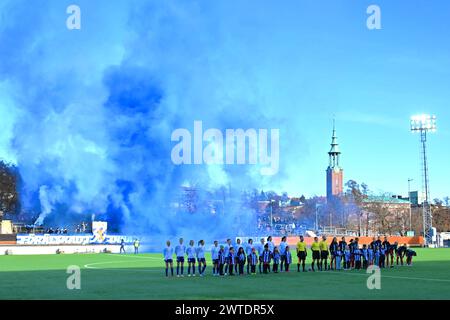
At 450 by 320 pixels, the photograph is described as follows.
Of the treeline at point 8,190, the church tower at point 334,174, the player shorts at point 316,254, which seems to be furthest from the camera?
the church tower at point 334,174

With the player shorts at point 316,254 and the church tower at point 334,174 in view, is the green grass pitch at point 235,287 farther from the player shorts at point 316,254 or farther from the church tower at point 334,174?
the church tower at point 334,174

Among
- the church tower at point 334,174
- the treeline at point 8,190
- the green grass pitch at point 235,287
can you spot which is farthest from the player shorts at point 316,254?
the church tower at point 334,174

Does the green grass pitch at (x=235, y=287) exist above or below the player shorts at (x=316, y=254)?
below

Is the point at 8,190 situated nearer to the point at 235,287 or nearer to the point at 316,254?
the point at 316,254

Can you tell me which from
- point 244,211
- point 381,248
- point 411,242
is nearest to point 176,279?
point 381,248

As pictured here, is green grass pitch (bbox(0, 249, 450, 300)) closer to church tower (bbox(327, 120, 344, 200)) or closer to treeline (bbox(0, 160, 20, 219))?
treeline (bbox(0, 160, 20, 219))

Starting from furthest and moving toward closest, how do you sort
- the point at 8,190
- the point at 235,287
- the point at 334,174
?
1. the point at 334,174
2. the point at 8,190
3. the point at 235,287

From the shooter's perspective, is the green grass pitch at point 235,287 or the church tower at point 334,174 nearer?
the green grass pitch at point 235,287

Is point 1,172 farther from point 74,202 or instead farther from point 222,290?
point 222,290

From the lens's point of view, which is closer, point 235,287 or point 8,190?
point 235,287

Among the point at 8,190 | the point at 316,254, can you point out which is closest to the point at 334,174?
the point at 8,190

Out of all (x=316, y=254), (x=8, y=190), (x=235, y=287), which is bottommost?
(x=235, y=287)

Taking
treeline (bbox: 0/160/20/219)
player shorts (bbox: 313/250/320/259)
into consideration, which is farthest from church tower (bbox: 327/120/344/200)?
player shorts (bbox: 313/250/320/259)
